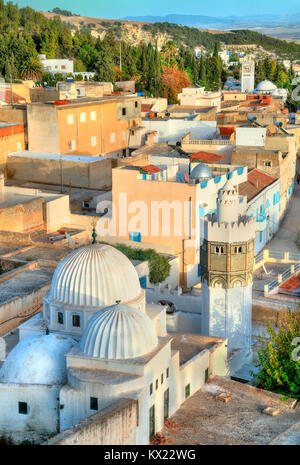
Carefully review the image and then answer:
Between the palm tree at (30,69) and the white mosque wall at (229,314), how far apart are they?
45.2 meters

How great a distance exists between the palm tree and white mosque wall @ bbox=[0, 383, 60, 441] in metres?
50.3

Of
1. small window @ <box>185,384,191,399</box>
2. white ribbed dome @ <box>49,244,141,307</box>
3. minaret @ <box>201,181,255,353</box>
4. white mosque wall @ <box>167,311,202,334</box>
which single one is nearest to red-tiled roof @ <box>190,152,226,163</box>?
white mosque wall @ <box>167,311,202,334</box>

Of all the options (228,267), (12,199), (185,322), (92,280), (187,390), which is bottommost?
(185,322)

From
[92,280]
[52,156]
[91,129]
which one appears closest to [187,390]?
[92,280]

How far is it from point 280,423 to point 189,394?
2.21 m

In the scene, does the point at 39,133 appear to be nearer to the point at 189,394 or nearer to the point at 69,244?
the point at 69,244

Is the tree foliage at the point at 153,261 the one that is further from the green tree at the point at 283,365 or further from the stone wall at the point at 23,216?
the green tree at the point at 283,365

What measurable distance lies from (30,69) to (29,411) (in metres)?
50.9

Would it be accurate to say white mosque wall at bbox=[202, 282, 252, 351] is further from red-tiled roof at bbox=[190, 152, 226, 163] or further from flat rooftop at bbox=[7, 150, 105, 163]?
flat rooftop at bbox=[7, 150, 105, 163]

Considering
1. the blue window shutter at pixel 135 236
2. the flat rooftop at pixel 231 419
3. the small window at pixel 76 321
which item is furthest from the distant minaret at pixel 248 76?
the small window at pixel 76 321

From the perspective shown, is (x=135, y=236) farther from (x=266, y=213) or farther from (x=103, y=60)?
(x=103, y=60)

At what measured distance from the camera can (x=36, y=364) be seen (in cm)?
1669

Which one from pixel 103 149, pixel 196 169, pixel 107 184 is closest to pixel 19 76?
pixel 103 149

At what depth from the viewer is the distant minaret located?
8062 centimetres
